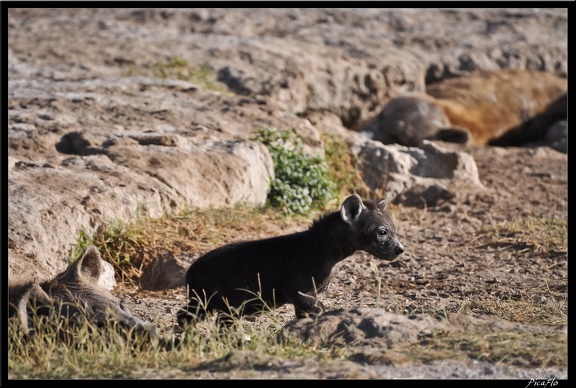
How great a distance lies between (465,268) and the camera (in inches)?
362

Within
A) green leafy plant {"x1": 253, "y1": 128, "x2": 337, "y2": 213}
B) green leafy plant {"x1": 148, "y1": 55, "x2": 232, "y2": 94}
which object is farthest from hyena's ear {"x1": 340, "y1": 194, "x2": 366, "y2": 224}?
green leafy plant {"x1": 148, "y1": 55, "x2": 232, "y2": 94}

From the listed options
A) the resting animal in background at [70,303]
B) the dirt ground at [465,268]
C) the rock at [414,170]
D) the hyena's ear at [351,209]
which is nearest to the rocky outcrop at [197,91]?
the rock at [414,170]

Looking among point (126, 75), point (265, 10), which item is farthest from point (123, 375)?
point (265, 10)

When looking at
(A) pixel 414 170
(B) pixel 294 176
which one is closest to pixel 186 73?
(A) pixel 414 170

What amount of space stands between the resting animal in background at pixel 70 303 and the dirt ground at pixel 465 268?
28 cm

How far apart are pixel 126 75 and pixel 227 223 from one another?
402 cm

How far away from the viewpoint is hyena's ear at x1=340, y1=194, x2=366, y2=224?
286 inches

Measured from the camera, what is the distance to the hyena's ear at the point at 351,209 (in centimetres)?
725

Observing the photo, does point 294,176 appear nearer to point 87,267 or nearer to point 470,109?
point 87,267

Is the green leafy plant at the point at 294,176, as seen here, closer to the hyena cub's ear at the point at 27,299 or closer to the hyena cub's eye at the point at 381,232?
the hyena cub's eye at the point at 381,232

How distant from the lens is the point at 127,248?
8.73 meters

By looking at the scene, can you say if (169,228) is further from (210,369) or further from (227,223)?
(210,369)

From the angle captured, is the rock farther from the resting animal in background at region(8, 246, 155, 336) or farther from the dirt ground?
the resting animal in background at region(8, 246, 155, 336)

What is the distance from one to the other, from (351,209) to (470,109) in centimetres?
848
